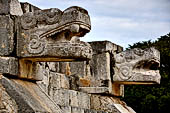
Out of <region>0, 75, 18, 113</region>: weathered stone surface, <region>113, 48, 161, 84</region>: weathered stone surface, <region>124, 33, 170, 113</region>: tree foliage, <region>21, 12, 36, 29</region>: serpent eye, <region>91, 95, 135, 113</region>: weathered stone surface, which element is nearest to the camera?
<region>0, 75, 18, 113</region>: weathered stone surface

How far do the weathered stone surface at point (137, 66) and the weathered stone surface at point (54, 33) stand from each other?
372 centimetres

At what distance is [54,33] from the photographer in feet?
21.4

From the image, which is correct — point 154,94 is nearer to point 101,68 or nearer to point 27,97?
point 101,68

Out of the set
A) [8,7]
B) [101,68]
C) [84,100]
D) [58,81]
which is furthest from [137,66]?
[8,7]

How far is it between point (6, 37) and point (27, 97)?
3.51ft

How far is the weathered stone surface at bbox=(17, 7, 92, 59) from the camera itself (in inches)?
252

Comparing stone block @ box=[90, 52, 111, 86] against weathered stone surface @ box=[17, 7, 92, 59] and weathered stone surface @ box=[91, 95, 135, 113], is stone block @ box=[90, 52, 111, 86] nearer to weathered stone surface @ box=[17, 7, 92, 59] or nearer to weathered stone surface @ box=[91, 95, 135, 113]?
weathered stone surface @ box=[91, 95, 135, 113]

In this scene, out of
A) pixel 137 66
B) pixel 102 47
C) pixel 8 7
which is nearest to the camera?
pixel 8 7

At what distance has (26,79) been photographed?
693 cm

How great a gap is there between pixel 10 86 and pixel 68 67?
3.63 m

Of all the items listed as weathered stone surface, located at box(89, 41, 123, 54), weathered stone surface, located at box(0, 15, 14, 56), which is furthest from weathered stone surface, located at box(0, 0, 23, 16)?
weathered stone surface, located at box(89, 41, 123, 54)

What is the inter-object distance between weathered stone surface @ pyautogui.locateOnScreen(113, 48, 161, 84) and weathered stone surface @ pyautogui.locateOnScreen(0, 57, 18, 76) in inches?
168

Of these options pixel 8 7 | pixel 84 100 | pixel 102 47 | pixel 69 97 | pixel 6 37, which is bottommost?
pixel 84 100

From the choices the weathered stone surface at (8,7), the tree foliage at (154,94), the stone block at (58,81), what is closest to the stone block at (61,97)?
the stone block at (58,81)
